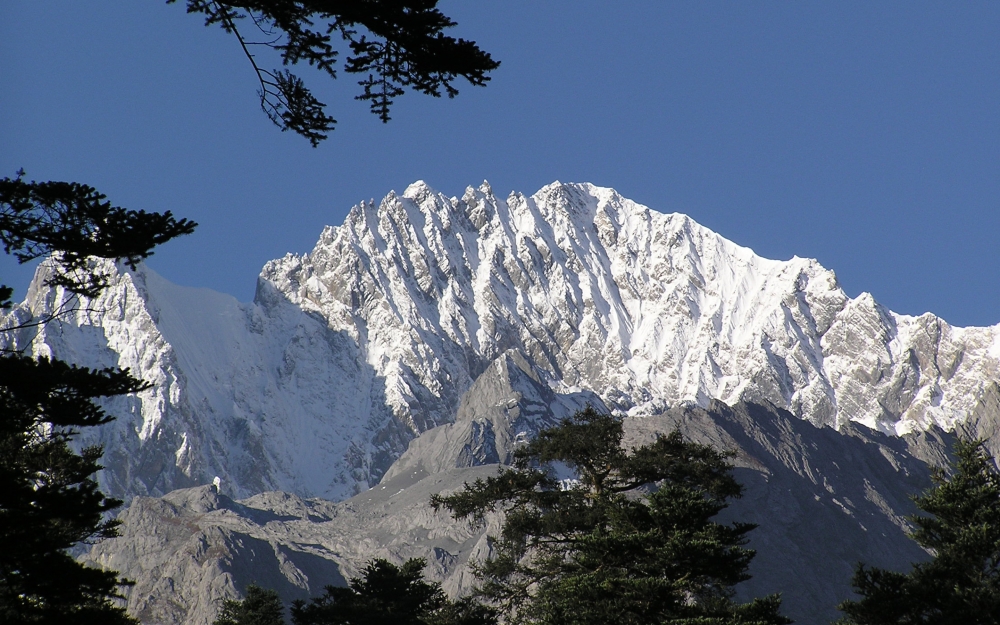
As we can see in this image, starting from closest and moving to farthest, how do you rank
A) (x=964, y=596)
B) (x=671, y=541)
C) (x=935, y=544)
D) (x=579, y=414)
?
1. (x=671, y=541)
2. (x=964, y=596)
3. (x=935, y=544)
4. (x=579, y=414)

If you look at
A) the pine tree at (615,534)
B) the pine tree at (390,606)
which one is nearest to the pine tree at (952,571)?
the pine tree at (615,534)

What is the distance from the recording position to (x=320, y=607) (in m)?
45.8

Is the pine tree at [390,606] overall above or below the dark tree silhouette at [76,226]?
below

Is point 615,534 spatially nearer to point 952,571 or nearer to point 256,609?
point 952,571

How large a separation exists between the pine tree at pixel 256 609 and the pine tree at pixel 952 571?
2754cm

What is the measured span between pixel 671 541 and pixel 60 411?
677 inches

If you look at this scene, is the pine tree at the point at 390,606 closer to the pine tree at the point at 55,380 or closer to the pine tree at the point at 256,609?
the pine tree at the point at 256,609

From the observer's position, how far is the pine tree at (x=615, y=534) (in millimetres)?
29266

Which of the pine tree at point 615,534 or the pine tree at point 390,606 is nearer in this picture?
the pine tree at point 615,534

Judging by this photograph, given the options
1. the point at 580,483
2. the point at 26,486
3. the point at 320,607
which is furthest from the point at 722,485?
the point at 26,486

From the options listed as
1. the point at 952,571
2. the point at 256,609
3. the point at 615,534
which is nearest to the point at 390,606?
the point at 256,609

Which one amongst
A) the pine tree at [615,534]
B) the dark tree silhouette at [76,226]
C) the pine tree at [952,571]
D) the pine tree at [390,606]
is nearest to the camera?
the dark tree silhouette at [76,226]

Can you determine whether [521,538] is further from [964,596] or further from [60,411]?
[60,411]

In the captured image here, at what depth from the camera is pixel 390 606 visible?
1810 inches
